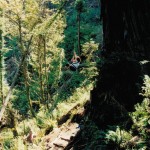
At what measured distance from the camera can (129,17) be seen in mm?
4633

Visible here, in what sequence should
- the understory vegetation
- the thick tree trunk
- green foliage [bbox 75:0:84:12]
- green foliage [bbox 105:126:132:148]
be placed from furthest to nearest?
green foliage [bbox 75:0:84:12] → the thick tree trunk → green foliage [bbox 105:126:132:148] → the understory vegetation

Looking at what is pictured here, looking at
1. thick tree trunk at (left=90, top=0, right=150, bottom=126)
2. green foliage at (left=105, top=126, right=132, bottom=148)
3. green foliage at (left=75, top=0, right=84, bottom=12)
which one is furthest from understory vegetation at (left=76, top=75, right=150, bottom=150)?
green foliage at (left=75, top=0, right=84, bottom=12)

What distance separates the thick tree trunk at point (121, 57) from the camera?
459 centimetres

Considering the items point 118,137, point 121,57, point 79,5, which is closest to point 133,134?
point 118,137

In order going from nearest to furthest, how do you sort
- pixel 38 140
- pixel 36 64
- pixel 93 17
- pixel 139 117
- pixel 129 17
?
pixel 139 117 → pixel 129 17 → pixel 38 140 → pixel 36 64 → pixel 93 17

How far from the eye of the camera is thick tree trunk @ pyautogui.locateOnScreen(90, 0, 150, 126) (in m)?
4.59

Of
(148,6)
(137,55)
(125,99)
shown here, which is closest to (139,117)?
(125,99)

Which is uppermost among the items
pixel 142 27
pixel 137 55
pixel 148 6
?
pixel 148 6

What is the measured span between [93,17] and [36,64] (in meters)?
20.3

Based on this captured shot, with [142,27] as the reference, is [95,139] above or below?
below

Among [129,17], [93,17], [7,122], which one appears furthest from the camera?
[93,17]

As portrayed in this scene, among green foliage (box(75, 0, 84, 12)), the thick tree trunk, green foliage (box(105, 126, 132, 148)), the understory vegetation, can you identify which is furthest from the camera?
green foliage (box(75, 0, 84, 12))

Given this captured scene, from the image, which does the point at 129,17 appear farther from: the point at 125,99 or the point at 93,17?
the point at 93,17

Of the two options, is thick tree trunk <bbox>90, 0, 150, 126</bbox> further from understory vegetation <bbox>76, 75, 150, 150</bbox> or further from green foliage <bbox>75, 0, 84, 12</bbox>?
green foliage <bbox>75, 0, 84, 12</bbox>
